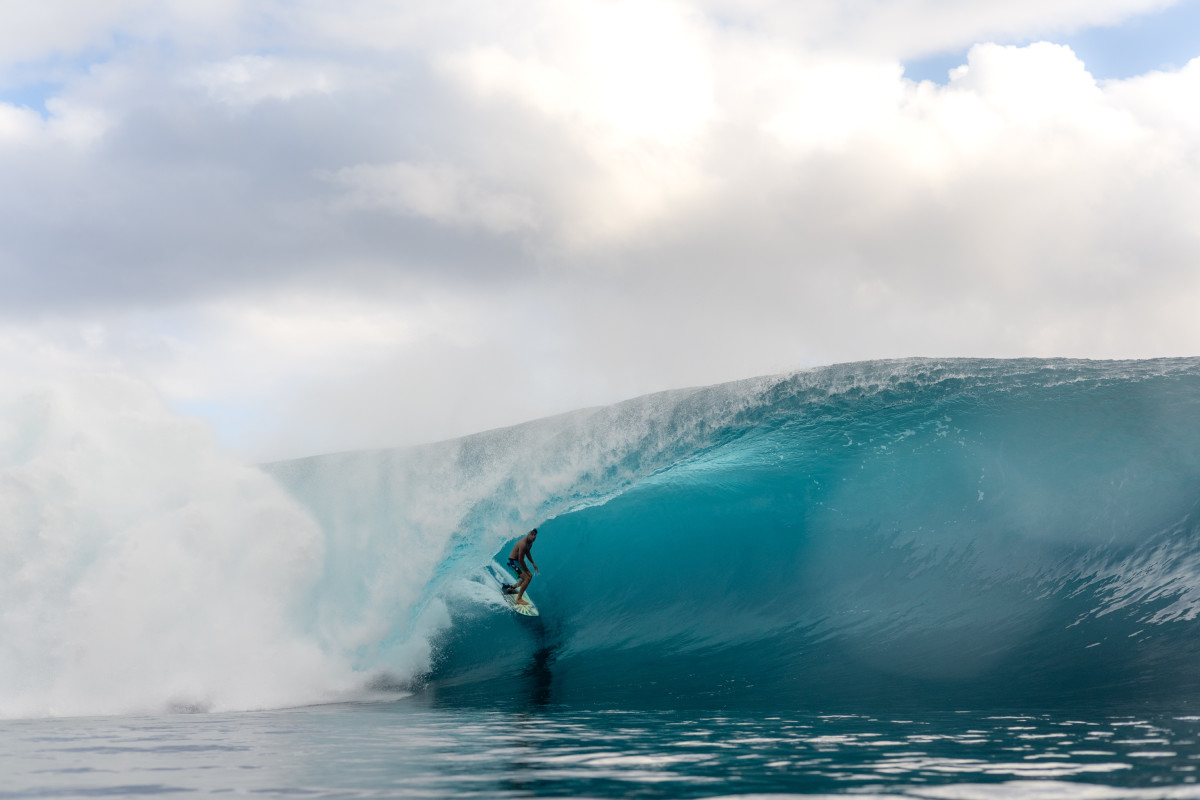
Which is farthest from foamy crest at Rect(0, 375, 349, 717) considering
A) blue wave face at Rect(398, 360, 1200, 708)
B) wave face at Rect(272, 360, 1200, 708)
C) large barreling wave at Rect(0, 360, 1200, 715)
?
blue wave face at Rect(398, 360, 1200, 708)

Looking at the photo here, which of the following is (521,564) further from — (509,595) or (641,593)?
(641,593)

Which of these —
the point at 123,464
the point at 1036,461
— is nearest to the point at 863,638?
the point at 1036,461

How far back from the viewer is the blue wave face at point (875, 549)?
26.3ft

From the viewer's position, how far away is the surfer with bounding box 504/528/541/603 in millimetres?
10820

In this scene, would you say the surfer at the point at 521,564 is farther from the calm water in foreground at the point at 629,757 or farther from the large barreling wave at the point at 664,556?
the calm water in foreground at the point at 629,757

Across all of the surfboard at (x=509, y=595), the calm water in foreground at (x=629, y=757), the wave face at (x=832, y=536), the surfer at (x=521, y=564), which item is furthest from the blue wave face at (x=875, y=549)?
the calm water in foreground at (x=629, y=757)

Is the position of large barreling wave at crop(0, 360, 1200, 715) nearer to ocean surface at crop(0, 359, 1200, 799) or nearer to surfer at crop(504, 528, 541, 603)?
ocean surface at crop(0, 359, 1200, 799)

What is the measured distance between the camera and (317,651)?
32.0 feet

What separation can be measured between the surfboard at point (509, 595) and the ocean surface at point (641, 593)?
23 centimetres

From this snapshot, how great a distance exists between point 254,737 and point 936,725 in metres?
4.39

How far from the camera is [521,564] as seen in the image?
10.9 metres

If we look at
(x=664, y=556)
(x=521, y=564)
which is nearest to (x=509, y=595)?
(x=521, y=564)

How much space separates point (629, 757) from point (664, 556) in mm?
7393

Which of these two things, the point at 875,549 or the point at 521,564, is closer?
the point at 875,549
